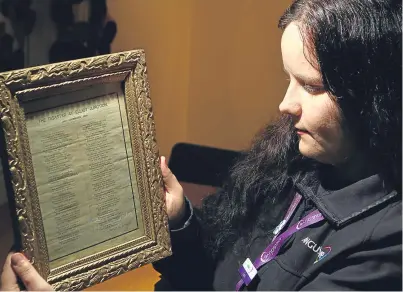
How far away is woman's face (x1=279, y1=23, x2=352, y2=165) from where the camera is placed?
0.99 m

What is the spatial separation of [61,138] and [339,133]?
48 cm

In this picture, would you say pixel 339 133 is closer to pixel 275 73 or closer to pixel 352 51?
pixel 352 51

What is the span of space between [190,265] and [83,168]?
1.46ft

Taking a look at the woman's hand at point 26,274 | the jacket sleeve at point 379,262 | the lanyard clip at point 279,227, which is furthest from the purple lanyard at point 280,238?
the woman's hand at point 26,274

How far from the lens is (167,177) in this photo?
119 centimetres

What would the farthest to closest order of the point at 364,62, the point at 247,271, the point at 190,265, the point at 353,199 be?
the point at 190,265, the point at 247,271, the point at 353,199, the point at 364,62

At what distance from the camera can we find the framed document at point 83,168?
938mm

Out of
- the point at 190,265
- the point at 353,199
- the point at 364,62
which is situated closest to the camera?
the point at 364,62

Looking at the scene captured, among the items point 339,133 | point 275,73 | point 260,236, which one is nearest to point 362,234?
point 339,133

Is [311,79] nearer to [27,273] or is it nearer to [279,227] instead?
[279,227]

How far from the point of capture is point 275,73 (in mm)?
1710

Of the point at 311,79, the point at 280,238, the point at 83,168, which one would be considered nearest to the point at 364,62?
the point at 311,79

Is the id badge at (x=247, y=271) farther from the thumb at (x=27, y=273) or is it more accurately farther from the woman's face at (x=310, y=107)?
the thumb at (x=27, y=273)

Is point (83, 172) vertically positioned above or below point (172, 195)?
above
